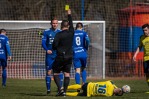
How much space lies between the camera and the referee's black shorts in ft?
54.4

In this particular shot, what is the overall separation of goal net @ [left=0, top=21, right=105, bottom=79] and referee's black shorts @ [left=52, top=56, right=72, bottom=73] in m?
13.6

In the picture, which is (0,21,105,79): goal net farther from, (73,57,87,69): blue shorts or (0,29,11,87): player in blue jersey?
(73,57,87,69): blue shorts

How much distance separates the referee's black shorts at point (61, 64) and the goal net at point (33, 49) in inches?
534

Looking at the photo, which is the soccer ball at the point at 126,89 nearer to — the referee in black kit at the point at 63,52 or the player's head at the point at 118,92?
the player's head at the point at 118,92

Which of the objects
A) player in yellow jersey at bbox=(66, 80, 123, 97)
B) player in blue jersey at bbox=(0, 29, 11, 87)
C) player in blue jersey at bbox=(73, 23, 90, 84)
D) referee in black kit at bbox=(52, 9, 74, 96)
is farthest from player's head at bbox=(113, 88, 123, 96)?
Answer: player in blue jersey at bbox=(0, 29, 11, 87)

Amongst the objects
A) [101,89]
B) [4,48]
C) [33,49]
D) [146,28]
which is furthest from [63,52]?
[33,49]

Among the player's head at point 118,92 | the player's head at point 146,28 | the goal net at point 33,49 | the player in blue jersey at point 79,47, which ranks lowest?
the goal net at point 33,49

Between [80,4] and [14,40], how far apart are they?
15.6 ft

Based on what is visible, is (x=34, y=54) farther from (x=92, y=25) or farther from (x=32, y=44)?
(x=92, y=25)

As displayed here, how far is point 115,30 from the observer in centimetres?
3244

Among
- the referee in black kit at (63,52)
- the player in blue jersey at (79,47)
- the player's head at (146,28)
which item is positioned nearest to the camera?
the referee in black kit at (63,52)

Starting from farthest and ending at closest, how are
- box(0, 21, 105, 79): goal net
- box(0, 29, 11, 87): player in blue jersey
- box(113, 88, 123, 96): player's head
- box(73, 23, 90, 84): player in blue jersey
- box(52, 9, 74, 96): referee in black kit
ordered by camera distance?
box(0, 21, 105, 79): goal net, box(0, 29, 11, 87): player in blue jersey, box(73, 23, 90, 84): player in blue jersey, box(113, 88, 123, 96): player's head, box(52, 9, 74, 96): referee in black kit

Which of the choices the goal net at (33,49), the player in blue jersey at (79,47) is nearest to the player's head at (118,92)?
the player in blue jersey at (79,47)

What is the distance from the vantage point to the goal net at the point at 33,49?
99.7 feet
